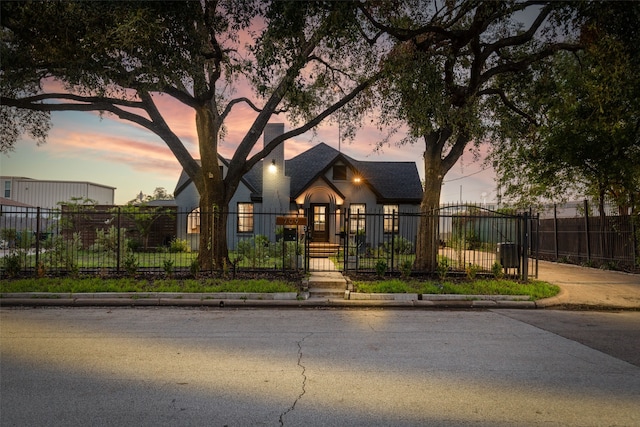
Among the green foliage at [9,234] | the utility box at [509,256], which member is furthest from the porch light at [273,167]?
the utility box at [509,256]

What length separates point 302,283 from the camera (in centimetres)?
1224

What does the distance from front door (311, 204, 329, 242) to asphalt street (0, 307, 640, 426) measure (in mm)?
16860

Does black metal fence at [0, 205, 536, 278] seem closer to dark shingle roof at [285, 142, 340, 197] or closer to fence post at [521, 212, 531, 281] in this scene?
fence post at [521, 212, 531, 281]

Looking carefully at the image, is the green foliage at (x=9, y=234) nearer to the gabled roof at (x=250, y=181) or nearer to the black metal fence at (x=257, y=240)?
the black metal fence at (x=257, y=240)

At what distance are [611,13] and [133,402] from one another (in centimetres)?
1307

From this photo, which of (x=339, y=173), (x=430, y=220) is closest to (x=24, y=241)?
(x=430, y=220)

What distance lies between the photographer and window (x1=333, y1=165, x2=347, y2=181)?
2561cm

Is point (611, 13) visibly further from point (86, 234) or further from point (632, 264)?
point (86, 234)

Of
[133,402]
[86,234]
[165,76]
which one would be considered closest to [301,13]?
[165,76]

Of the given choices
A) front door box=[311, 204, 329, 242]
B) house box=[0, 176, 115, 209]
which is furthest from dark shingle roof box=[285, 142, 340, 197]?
house box=[0, 176, 115, 209]

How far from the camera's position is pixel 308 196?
24.9 meters

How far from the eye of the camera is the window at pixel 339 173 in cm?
2561

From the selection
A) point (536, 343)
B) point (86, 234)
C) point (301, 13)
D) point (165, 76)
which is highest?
point (301, 13)

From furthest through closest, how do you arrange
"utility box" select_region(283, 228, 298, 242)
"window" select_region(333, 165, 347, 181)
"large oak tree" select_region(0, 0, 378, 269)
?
"window" select_region(333, 165, 347, 181) → "utility box" select_region(283, 228, 298, 242) → "large oak tree" select_region(0, 0, 378, 269)
